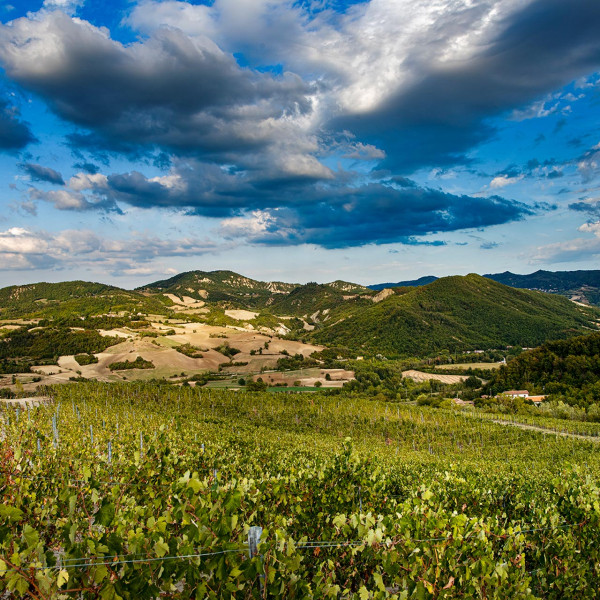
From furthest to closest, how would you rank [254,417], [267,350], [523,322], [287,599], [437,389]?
[523,322] < [267,350] < [437,389] < [254,417] < [287,599]

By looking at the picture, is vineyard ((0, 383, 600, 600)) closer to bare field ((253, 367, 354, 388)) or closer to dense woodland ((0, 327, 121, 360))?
bare field ((253, 367, 354, 388))

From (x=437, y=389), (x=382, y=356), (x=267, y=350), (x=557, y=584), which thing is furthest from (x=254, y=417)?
(x=382, y=356)

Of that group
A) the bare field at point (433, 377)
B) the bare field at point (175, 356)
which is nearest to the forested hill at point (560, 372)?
the bare field at point (433, 377)

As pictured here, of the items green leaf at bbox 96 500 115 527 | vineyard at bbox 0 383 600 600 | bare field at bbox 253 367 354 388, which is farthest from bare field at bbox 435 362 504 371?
green leaf at bbox 96 500 115 527

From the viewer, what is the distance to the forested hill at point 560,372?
8034 centimetres

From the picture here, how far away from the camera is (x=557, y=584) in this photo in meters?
5.73

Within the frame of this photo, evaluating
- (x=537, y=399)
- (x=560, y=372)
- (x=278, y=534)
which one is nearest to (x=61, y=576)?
(x=278, y=534)

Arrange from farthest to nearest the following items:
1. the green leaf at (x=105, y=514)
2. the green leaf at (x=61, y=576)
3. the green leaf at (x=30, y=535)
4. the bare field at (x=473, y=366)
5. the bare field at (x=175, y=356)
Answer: the bare field at (x=473, y=366)
the bare field at (x=175, y=356)
the green leaf at (x=105, y=514)
the green leaf at (x=30, y=535)
the green leaf at (x=61, y=576)

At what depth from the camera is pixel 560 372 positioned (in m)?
91.7

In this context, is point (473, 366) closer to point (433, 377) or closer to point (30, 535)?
point (433, 377)

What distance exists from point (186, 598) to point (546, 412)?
257 feet

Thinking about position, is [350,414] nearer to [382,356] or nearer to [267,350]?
[267,350]

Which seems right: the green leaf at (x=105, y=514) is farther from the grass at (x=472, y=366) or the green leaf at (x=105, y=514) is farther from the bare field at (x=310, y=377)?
the grass at (x=472, y=366)

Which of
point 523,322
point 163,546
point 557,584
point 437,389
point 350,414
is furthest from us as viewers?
point 523,322
